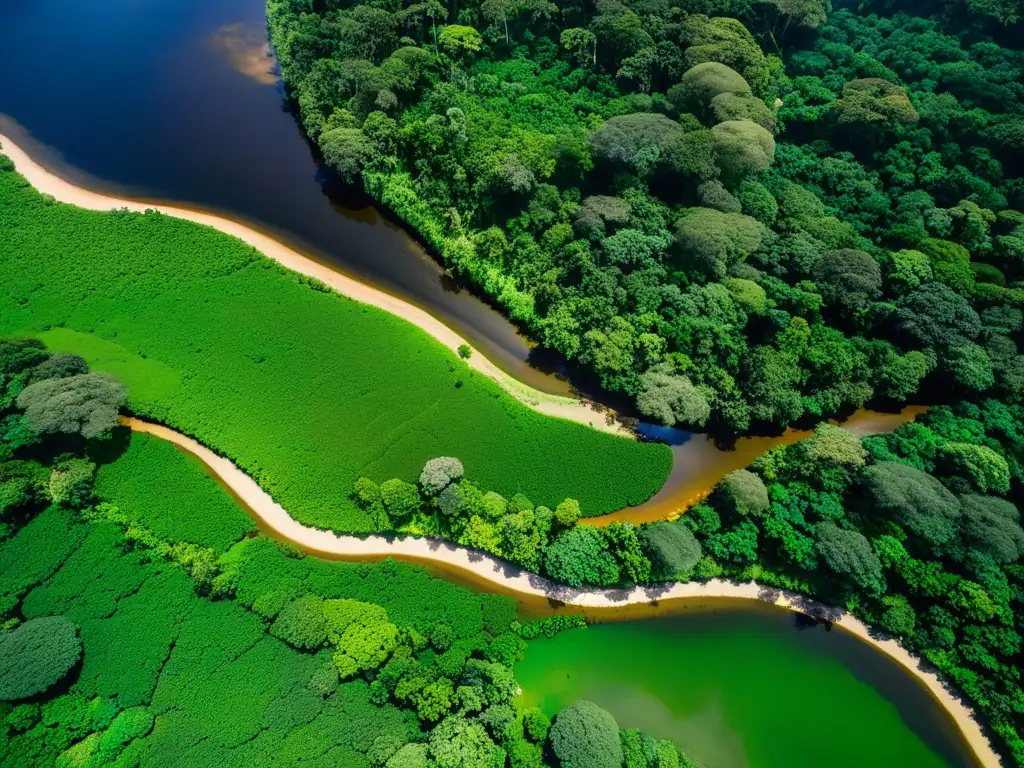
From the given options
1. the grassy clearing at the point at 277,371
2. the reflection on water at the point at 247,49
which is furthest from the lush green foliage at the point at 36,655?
the reflection on water at the point at 247,49

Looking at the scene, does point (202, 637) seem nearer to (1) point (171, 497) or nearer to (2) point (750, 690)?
(1) point (171, 497)

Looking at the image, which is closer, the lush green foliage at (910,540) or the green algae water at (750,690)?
the green algae water at (750,690)

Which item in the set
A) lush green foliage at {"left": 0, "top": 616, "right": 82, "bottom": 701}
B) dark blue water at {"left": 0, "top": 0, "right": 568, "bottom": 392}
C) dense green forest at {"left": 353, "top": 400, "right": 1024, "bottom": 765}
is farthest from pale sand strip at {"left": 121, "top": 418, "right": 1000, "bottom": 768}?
dark blue water at {"left": 0, "top": 0, "right": 568, "bottom": 392}

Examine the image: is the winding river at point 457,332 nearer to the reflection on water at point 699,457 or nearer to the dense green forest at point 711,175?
the reflection on water at point 699,457

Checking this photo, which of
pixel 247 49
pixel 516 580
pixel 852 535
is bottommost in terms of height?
pixel 516 580

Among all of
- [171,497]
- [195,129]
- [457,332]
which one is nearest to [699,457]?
[457,332]

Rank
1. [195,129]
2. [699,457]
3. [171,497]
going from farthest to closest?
[195,129] → [699,457] → [171,497]
